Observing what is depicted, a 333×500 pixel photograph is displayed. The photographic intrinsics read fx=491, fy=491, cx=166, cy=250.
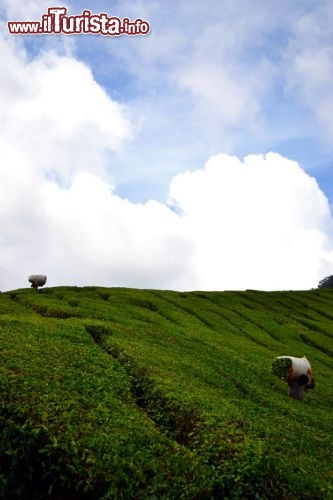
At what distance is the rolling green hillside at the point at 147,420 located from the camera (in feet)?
55.2

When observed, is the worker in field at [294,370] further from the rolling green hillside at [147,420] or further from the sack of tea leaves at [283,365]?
the rolling green hillside at [147,420]

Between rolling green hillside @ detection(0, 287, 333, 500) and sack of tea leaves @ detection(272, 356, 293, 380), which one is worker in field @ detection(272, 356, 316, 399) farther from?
rolling green hillside @ detection(0, 287, 333, 500)

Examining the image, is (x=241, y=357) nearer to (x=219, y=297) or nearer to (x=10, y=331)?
(x=10, y=331)

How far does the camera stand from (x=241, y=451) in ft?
63.0

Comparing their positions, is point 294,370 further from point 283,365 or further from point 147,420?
point 147,420

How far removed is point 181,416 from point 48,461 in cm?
757

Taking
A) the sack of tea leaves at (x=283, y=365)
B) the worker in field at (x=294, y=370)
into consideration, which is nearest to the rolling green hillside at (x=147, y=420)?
the worker in field at (x=294, y=370)

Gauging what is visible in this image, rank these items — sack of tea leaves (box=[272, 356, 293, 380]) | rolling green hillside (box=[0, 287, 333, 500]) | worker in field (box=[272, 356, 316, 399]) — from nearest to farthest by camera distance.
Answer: rolling green hillside (box=[0, 287, 333, 500]) < worker in field (box=[272, 356, 316, 399]) < sack of tea leaves (box=[272, 356, 293, 380])

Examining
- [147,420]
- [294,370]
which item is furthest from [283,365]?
[147,420]

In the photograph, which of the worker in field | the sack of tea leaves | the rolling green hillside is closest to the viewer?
the rolling green hillside

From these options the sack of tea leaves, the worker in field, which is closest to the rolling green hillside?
the worker in field

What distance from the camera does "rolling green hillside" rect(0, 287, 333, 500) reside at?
662 inches

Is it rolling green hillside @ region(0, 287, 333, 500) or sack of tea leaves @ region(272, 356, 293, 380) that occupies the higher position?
Answer: sack of tea leaves @ region(272, 356, 293, 380)

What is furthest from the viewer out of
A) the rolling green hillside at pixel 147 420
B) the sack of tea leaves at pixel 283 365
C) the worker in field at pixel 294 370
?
the sack of tea leaves at pixel 283 365
